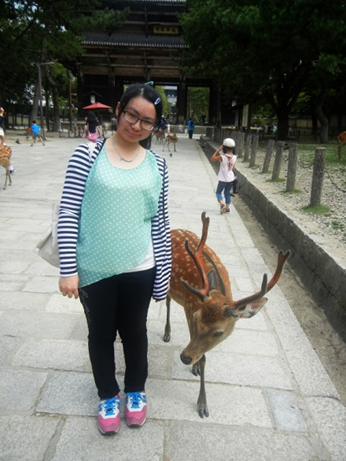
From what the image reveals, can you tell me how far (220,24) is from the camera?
14.2 meters

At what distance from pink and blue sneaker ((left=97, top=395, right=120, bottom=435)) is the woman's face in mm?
1298

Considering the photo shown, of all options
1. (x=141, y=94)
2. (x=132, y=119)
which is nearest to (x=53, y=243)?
(x=132, y=119)

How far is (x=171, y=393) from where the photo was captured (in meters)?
2.22

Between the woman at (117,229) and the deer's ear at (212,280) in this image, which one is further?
the deer's ear at (212,280)

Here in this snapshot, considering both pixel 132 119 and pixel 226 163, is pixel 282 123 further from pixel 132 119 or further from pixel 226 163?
pixel 132 119

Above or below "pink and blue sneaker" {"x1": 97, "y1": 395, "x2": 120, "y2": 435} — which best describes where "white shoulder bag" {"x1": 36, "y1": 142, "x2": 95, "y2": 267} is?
above

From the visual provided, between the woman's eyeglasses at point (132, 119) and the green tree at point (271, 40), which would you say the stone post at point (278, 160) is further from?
the woman's eyeglasses at point (132, 119)

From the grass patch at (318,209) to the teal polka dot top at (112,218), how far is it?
12.9ft

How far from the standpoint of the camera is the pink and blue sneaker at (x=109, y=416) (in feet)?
6.17

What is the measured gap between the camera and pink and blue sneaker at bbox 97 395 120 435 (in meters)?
1.88

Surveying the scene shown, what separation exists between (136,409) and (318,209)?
13.6ft

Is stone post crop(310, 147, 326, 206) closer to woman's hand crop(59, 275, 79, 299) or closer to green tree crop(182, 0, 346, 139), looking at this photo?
woman's hand crop(59, 275, 79, 299)

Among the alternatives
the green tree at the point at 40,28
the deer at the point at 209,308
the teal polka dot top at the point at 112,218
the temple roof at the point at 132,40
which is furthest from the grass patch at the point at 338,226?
the temple roof at the point at 132,40

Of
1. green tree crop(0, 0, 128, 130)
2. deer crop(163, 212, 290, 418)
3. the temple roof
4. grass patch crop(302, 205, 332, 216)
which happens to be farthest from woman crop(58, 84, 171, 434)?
the temple roof
